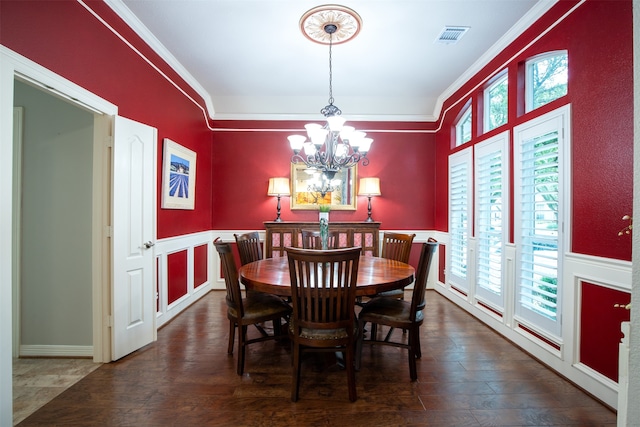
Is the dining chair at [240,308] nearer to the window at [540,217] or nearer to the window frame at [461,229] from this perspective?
the window at [540,217]

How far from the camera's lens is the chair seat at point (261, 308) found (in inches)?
91.0

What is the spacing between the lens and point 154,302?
2879 millimetres

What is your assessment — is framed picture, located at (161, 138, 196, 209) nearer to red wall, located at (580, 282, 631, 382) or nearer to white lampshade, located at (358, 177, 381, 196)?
white lampshade, located at (358, 177, 381, 196)

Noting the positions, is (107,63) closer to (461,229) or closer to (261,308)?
(261,308)

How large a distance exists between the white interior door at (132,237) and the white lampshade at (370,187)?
9.45 feet

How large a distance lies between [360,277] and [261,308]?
845 millimetres

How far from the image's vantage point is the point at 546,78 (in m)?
2.70

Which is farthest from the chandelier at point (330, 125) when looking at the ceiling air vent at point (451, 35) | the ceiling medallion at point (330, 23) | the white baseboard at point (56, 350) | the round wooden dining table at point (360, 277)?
the white baseboard at point (56, 350)

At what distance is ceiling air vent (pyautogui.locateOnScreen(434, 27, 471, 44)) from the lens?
2.81m

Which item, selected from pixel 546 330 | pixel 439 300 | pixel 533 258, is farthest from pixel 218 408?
pixel 439 300

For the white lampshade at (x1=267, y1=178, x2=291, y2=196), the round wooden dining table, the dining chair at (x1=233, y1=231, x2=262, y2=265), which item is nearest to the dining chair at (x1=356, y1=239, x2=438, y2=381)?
the round wooden dining table

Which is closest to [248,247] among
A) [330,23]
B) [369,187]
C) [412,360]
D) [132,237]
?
[132,237]

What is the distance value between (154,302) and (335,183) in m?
3.01

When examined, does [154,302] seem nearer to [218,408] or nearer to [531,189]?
Result: [218,408]
